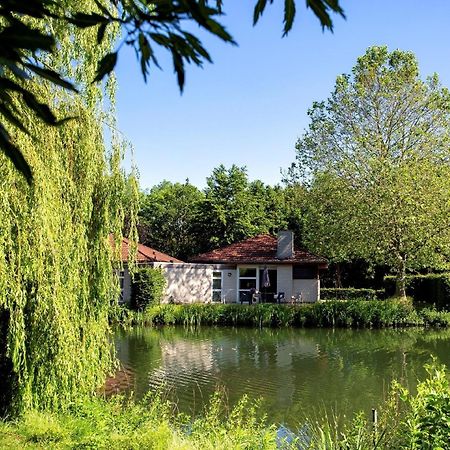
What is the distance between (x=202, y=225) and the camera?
35.2 metres

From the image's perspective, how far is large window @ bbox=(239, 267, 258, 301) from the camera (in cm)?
2759

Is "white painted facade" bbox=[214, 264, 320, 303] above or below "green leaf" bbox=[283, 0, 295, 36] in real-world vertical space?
below

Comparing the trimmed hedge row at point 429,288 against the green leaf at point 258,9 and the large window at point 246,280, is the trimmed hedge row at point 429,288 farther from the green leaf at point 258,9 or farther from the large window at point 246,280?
the green leaf at point 258,9

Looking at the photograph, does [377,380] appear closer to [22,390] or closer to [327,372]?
[327,372]

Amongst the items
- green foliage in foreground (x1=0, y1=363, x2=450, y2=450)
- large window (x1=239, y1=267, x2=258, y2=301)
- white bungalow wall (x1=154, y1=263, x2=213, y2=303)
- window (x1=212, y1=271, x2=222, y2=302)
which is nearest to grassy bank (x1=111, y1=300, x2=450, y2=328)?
white bungalow wall (x1=154, y1=263, x2=213, y2=303)

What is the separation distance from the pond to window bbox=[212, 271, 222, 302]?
636 cm

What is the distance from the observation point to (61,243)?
6.88 metres

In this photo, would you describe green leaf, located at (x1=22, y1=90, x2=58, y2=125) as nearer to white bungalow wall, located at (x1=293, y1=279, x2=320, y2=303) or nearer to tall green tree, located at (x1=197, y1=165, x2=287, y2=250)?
white bungalow wall, located at (x1=293, y1=279, x2=320, y2=303)

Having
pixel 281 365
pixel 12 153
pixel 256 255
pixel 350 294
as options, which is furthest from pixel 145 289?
pixel 12 153

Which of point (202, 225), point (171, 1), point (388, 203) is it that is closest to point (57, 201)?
point (171, 1)

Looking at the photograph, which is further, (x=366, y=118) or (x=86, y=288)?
(x=366, y=118)

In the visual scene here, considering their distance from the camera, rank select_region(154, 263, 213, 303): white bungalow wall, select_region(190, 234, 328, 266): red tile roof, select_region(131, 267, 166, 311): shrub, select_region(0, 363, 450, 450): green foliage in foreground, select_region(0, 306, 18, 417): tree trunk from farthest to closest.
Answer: select_region(190, 234, 328, 266): red tile roof, select_region(154, 263, 213, 303): white bungalow wall, select_region(131, 267, 166, 311): shrub, select_region(0, 306, 18, 417): tree trunk, select_region(0, 363, 450, 450): green foliage in foreground

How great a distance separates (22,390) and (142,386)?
5.09 m

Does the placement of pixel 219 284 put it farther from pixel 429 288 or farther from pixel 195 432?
pixel 195 432
